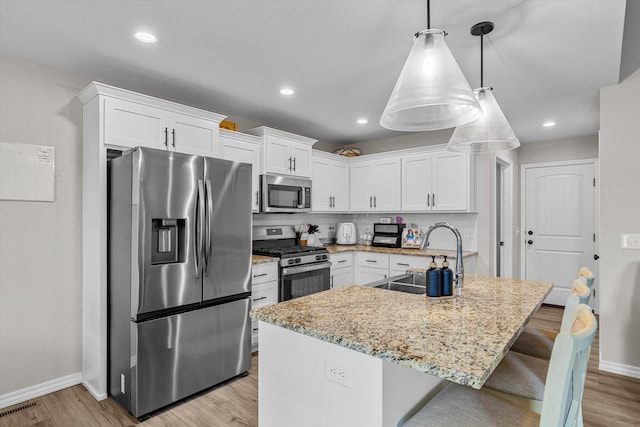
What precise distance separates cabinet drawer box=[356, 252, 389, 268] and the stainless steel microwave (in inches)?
35.7

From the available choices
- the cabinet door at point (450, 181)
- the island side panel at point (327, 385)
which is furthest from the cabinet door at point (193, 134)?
the cabinet door at point (450, 181)

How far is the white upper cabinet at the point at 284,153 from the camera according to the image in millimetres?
3857

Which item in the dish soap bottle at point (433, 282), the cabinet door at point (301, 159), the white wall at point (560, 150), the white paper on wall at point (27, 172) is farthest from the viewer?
the white wall at point (560, 150)

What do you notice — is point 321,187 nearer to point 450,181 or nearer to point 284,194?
point 284,194

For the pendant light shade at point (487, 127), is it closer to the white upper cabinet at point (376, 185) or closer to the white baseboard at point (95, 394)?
the white upper cabinet at point (376, 185)

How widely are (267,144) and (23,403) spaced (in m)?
2.89

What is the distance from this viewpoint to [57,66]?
8.77ft

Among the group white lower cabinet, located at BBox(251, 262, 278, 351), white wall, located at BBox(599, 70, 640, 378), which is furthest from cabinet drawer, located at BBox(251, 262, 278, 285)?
white wall, located at BBox(599, 70, 640, 378)

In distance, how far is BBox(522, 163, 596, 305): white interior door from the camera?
4.86 metres

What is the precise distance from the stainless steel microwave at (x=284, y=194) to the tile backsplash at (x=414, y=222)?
35 centimetres

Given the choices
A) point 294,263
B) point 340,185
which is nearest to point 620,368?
point 294,263

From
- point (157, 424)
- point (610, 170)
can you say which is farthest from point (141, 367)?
point (610, 170)

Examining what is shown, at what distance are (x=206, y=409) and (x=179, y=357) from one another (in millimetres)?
395

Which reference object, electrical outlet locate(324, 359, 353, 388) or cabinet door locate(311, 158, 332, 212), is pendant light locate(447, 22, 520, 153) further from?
cabinet door locate(311, 158, 332, 212)
